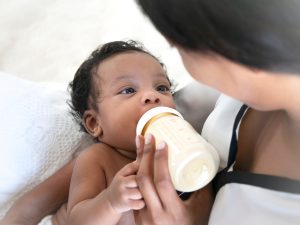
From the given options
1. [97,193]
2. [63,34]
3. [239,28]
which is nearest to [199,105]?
[97,193]

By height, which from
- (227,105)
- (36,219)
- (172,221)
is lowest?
(36,219)

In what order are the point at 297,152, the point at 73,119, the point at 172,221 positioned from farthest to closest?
the point at 73,119
the point at 172,221
the point at 297,152

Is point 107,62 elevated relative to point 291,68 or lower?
lower

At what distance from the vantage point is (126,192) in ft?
2.44

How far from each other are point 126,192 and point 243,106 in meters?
0.26

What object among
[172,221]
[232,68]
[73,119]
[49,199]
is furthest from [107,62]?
[232,68]

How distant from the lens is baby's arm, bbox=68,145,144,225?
0.75m

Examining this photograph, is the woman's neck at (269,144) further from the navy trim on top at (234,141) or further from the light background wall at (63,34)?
the light background wall at (63,34)

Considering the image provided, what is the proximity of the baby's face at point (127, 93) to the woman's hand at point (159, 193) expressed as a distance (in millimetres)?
189

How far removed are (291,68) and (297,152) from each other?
201 mm

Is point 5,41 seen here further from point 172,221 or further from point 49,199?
point 172,221

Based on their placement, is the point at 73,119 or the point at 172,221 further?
the point at 73,119

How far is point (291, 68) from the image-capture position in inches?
18.4

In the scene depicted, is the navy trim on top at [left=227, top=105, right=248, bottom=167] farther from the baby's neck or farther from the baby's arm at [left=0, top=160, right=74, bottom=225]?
the baby's arm at [left=0, top=160, right=74, bottom=225]
